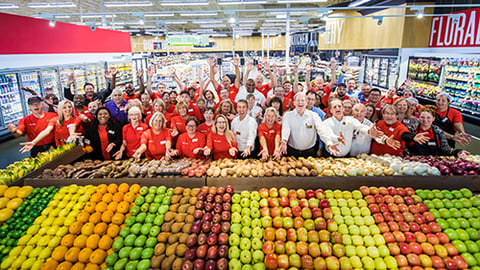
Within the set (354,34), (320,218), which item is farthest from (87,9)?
(320,218)

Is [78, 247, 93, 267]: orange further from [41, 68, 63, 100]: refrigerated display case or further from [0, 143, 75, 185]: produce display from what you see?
[41, 68, 63, 100]: refrigerated display case

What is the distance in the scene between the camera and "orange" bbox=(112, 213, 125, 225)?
265 centimetres

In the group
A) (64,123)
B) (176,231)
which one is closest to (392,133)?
(176,231)

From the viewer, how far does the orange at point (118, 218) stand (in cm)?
265

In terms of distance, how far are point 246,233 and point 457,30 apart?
10557mm

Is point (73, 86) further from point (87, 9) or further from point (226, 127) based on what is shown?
point (226, 127)

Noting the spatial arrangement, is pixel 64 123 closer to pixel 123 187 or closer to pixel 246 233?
pixel 123 187

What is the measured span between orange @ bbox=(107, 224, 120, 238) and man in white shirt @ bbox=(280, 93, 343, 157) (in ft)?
7.29

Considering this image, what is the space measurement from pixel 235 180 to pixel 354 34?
38.4ft

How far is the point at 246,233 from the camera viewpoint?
250 centimetres

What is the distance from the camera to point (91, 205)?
109 inches

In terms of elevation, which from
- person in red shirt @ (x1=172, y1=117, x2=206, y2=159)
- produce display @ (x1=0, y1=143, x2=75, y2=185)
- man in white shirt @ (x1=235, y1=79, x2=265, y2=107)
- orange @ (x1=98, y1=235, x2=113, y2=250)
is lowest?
orange @ (x1=98, y1=235, x2=113, y2=250)

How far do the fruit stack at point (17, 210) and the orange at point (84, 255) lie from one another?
2.03 feet

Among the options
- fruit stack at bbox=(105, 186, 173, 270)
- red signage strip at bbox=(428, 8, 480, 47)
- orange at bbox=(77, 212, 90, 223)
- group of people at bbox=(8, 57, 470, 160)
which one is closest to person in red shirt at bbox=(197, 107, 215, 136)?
group of people at bbox=(8, 57, 470, 160)
